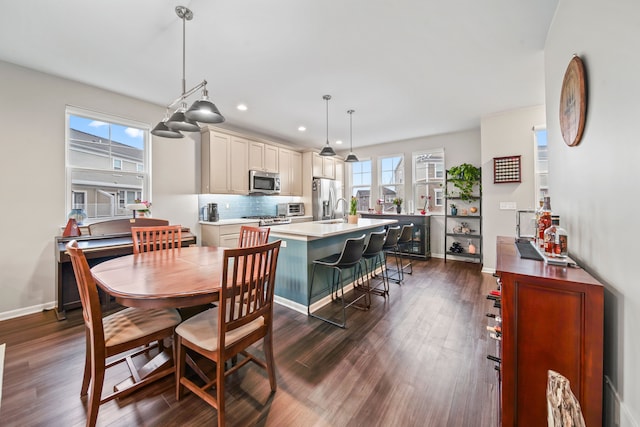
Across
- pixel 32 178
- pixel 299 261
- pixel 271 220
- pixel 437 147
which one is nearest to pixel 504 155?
pixel 437 147

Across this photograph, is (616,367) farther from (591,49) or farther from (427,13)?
(427,13)

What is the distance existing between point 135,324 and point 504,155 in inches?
206

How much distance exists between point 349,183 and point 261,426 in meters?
6.24

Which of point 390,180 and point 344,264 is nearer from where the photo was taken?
point 344,264

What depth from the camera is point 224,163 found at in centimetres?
454

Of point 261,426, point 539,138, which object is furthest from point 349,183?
point 261,426

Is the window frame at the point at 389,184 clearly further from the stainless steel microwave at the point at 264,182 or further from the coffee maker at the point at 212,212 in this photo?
the coffee maker at the point at 212,212

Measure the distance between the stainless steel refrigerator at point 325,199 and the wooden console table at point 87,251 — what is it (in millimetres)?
3704

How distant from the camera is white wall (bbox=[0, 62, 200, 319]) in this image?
2781 millimetres

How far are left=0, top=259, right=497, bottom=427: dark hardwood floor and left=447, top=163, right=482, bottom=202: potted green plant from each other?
9.77 ft

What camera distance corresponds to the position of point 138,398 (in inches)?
64.9

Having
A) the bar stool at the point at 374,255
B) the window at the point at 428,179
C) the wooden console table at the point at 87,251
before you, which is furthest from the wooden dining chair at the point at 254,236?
the window at the point at 428,179

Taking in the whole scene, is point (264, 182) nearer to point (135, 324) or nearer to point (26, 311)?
point (26, 311)

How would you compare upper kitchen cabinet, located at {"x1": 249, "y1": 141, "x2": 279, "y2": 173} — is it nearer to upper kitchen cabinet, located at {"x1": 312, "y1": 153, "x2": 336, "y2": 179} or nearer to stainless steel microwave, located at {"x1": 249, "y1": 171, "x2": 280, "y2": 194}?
stainless steel microwave, located at {"x1": 249, "y1": 171, "x2": 280, "y2": 194}
